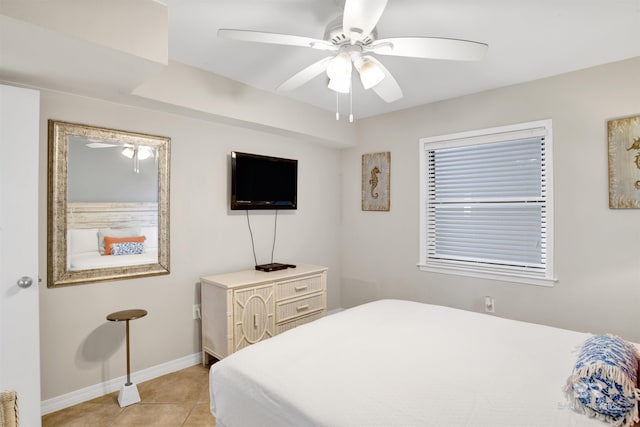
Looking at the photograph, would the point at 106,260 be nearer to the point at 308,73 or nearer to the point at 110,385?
the point at 110,385

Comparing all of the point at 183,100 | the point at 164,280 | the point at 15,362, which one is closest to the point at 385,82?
the point at 183,100

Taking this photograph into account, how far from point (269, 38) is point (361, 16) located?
19.5 inches

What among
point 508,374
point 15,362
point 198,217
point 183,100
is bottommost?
point 15,362

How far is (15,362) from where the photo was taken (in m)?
1.87

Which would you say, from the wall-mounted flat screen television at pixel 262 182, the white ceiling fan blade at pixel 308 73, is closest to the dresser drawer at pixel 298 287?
the wall-mounted flat screen television at pixel 262 182

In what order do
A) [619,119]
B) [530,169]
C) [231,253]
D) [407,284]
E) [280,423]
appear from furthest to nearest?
[407,284]
[231,253]
[530,169]
[619,119]
[280,423]

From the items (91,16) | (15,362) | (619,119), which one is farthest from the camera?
(619,119)

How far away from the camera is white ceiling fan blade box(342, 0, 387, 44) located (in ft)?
4.64

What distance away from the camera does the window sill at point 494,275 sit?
2.85 meters

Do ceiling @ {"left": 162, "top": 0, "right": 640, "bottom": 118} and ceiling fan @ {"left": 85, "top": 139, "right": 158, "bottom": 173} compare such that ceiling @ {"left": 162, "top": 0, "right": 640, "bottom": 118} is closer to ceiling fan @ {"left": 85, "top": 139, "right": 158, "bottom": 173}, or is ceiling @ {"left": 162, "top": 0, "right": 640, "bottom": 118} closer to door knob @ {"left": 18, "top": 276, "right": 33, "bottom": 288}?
ceiling fan @ {"left": 85, "top": 139, "right": 158, "bottom": 173}

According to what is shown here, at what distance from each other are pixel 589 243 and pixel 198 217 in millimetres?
3198

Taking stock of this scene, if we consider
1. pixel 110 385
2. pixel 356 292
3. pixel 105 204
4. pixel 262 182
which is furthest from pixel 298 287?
pixel 105 204

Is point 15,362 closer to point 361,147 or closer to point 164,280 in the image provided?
point 164,280

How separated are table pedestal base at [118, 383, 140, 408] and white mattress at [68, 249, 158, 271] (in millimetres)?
855
